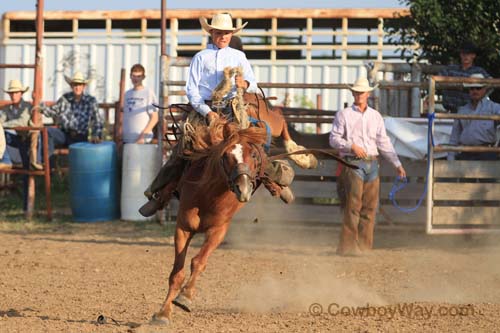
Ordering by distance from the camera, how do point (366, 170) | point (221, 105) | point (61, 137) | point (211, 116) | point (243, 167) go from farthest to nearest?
point (61, 137) → point (366, 170) → point (221, 105) → point (211, 116) → point (243, 167)

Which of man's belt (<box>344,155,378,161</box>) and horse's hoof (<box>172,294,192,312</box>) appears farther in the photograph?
man's belt (<box>344,155,378,161</box>)

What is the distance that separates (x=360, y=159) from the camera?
419 inches

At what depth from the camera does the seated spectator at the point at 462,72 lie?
11.3 metres

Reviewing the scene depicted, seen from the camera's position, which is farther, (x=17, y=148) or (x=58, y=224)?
(x=17, y=148)

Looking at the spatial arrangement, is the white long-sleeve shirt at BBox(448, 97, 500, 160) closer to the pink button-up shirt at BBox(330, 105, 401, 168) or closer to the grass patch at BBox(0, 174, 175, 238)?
the pink button-up shirt at BBox(330, 105, 401, 168)

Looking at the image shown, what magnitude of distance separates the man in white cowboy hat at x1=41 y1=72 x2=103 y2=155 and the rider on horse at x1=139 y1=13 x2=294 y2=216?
555 centimetres

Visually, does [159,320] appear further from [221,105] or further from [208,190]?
[221,105]

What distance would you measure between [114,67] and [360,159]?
10500mm

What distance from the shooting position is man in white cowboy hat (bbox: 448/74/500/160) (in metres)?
11.0

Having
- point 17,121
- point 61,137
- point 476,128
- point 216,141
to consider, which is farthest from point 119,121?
point 216,141

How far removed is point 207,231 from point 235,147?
81 centimetres

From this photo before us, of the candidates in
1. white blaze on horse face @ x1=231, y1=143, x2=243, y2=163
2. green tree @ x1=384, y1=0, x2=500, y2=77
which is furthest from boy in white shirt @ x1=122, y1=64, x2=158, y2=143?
white blaze on horse face @ x1=231, y1=143, x2=243, y2=163

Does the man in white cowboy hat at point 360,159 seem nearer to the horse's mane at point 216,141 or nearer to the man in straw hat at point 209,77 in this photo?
the man in straw hat at point 209,77

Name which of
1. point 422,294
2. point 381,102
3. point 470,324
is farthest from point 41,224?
point 470,324
